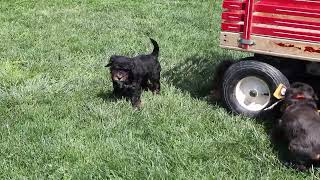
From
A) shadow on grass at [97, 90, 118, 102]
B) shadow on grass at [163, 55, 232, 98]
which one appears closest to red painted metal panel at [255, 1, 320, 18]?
shadow on grass at [163, 55, 232, 98]

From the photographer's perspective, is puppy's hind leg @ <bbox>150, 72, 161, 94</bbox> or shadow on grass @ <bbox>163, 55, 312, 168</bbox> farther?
puppy's hind leg @ <bbox>150, 72, 161, 94</bbox>

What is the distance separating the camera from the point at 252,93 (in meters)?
5.93

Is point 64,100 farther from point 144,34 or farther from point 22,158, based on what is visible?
point 144,34

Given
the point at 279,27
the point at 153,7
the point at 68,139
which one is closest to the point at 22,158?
the point at 68,139

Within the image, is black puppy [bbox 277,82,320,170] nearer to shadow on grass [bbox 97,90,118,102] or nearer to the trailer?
the trailer

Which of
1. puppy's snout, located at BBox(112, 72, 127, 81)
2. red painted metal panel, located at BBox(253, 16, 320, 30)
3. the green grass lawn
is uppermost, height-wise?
red painted metal panel, located at BBox(253, 16, 320, 30)

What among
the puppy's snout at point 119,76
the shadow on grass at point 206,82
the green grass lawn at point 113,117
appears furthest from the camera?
the puppy's snout at point 119,76

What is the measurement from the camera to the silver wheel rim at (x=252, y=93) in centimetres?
586

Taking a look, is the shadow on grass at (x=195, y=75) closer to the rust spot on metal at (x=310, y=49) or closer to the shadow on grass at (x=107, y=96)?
the shadow on grass at (x=107, y=96)

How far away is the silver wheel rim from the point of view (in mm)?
5859

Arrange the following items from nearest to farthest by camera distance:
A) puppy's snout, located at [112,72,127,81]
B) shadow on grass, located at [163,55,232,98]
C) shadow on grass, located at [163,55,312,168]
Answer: shadow on grass, located at [163,55,312,168] < puppy's snout, located at [112,72,127,81] < shadow on grass, located at [163,55,232,98]

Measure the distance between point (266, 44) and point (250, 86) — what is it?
0.58m

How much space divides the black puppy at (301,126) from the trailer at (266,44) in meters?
0.46

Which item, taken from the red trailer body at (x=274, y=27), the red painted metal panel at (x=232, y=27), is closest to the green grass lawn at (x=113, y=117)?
the red trailer body at (x=274, y=27)
